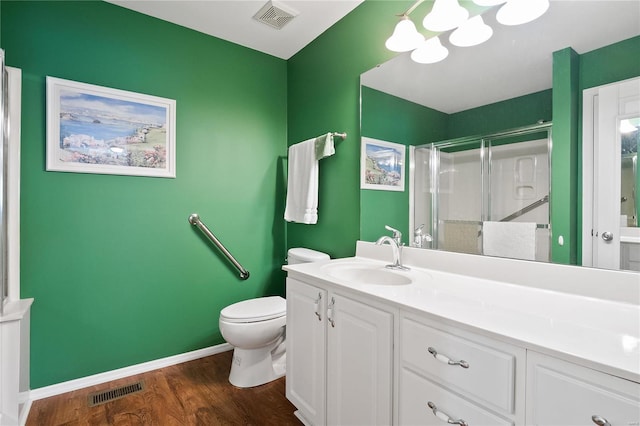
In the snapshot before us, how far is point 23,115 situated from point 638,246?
285 centimetres

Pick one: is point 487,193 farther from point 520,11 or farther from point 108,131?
point 108,131

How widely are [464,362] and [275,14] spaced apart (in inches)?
86.5

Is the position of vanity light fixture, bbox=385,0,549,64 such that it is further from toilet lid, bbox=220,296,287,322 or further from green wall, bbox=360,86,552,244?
toilet lid, bbox=220,296,287,322

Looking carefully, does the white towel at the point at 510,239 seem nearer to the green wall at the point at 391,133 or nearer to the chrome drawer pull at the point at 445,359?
the green wall at the point at 391,133

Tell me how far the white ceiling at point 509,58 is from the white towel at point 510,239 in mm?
536

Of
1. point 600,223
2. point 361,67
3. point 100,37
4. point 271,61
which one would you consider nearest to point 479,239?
point 600,223

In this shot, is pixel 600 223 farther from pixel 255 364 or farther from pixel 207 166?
pixel 207 166

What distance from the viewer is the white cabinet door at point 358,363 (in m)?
1.05

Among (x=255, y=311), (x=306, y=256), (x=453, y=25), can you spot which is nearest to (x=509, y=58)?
(x=453, y=25)

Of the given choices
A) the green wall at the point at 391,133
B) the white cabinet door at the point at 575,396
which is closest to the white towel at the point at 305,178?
the green wall at the point at 391,133

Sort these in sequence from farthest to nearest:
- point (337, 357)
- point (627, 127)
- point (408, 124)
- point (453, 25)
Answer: point (408, 124)
point (453, 25)
point (337, 357)
point (627, 127)

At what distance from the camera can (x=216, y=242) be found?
2.26 m

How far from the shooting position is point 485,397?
2.53 feet

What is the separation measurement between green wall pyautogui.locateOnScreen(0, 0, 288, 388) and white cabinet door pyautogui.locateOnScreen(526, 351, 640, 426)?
5.62ft
